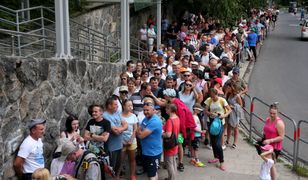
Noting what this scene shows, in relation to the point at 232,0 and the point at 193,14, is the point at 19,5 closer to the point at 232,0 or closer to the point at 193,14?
the point at 232,0

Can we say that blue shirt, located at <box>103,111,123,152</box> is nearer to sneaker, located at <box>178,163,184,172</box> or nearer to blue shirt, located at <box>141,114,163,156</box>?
blue shirt, located at <box>141,114,163,156</box>

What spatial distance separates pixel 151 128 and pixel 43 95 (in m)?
1.66

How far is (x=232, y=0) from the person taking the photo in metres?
21.5

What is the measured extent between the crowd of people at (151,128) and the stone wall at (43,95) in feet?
0.82

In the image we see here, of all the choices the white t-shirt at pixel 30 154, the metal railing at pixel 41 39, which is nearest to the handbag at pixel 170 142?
the white t-shirt at pixel 30 154

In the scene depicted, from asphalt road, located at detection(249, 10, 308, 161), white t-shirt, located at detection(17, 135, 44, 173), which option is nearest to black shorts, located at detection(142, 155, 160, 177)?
white t-shirt, located at detection(17, 135, 44, 173)

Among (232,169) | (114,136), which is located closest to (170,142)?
(114,136)

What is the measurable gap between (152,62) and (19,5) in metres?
4.23

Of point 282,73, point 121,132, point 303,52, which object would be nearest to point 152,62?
Result: point 121,132

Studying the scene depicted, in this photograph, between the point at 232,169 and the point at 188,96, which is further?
the point at 188,96

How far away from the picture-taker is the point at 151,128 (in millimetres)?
6926

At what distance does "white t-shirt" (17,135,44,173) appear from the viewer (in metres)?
5.78

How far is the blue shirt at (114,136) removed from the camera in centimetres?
719

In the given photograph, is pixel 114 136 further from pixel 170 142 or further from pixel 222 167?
pixel 222 167
